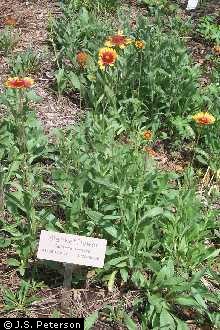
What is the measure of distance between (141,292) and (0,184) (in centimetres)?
108

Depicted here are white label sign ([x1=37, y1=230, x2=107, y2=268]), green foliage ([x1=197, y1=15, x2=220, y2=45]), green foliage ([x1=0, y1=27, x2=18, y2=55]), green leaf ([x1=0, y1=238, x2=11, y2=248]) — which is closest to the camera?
white label sign ([x1=37, y1=230, x2=107, y2=268])

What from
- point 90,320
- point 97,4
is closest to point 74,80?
point 97,4

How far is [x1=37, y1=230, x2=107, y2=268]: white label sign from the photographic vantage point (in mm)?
2594

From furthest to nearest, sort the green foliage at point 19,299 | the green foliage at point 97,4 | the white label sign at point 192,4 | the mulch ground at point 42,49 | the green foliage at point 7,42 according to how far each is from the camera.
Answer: the white label sign at point 192,4 < the green foliage at point 97,4 < the green foliage at point 7,42 < the mulch ground at point 42,49 < the green foliage at point 19,299

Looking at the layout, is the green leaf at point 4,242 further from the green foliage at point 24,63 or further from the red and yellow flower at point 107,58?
the green foliage at point 24,63

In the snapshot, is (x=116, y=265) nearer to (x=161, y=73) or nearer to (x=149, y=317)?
(x=149, y=317)

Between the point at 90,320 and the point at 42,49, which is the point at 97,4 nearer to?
the point at 42,49

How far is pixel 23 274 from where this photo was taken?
9.71 ft

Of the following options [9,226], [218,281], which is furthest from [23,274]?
[218,281]

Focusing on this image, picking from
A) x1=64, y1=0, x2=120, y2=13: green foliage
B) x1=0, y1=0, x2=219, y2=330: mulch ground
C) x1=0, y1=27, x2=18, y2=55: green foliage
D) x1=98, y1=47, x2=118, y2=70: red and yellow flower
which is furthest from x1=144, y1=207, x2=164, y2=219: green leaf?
x1=64, y1=0, x2=120, y2=13: green foliage

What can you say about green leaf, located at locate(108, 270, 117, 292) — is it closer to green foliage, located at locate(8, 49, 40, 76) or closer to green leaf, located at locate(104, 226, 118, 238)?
green leaf, located at locate(104, 226, 118, 238)

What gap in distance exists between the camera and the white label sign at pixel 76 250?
259 cm

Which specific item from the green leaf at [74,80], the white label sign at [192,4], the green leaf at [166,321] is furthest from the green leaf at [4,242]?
the white label sign at [192,4]

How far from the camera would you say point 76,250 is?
2605mm
